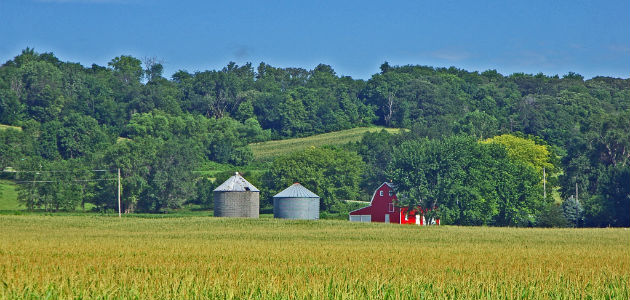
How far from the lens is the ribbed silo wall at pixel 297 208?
102750 millimetres

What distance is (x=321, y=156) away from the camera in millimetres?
129125

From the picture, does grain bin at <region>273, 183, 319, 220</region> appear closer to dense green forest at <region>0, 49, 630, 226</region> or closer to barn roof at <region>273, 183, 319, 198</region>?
barn roof at <region>273, 183, 319, 198</region>

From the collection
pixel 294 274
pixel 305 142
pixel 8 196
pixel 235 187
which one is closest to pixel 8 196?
pixel 8 196

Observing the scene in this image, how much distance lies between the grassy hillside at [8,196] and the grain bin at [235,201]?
33330mm

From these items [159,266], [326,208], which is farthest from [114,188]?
[159,266]

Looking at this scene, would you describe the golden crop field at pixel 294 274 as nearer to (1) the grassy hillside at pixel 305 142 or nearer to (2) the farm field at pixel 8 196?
(2) the farm field at pixel 8 196

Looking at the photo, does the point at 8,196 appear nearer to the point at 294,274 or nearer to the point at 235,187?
the point at 235,187

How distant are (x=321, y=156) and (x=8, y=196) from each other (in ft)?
152

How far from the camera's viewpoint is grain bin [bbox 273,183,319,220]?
103 meters

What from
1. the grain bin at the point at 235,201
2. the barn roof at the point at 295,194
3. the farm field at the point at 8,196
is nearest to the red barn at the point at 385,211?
the barn roof at the point at 295,194

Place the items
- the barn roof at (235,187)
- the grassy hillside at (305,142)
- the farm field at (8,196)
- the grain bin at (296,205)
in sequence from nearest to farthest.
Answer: the barn roof at (235,187) → the grain bin at (296,205) → the farm field at (8,196) → the grassy hillside at (305,142)

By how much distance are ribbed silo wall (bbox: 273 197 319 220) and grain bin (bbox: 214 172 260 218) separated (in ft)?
9.99

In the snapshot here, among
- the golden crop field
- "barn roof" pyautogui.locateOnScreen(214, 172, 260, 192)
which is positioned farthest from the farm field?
the golden crop field

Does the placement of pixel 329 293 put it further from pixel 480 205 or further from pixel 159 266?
pixel 480 205
